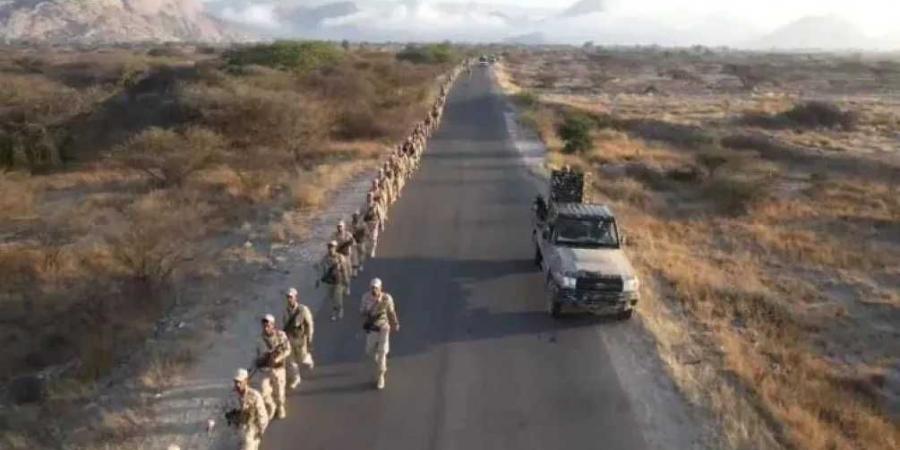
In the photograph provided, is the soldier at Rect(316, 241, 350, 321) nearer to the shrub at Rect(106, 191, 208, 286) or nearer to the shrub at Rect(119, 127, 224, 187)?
the shrub at Rect(106, 191, 208, 286)

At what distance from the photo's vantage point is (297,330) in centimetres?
1125

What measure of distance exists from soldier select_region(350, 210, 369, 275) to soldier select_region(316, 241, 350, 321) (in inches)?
92.4

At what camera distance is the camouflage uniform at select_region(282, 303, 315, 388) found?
11.2m

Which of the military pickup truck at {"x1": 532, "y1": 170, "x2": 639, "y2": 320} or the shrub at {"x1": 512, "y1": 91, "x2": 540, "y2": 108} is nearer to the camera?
the military pickup truck at {"x1": 532, "y1": 170, "x2": 639, "y2": 320}

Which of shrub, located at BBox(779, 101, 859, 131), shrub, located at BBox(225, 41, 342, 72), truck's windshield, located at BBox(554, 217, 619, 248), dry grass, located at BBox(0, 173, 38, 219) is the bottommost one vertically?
dry grass, located at BBox(0, 173, 38, 219)

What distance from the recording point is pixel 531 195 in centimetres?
2644

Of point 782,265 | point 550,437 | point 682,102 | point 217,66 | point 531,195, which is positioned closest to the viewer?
point 550,437

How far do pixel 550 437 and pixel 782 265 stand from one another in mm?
14209

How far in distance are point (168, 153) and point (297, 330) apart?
20376mm

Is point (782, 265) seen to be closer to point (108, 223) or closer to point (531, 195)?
point (531, 195)

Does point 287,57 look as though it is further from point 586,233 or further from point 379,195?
point 586,233

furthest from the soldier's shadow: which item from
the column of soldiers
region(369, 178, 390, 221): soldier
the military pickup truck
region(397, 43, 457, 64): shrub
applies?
region(397, 43, 457, 64): shrub

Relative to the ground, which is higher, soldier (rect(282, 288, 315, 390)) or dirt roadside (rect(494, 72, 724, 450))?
soldier (rect(282, 288, 315, 390))

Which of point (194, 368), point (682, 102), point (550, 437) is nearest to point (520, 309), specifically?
point (550, 437)
